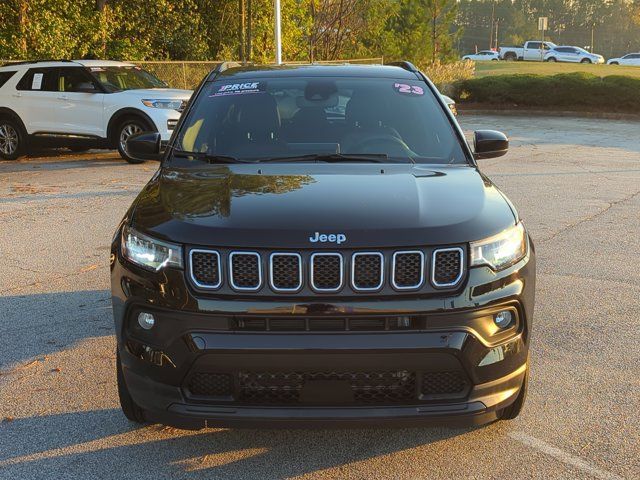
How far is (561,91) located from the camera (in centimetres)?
2728

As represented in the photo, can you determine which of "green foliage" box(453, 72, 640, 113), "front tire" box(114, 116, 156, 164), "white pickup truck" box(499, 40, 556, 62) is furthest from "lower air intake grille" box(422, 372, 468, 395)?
"white pickup truck" box(499, 40, 556, 62)

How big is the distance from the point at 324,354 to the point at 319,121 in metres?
2.07

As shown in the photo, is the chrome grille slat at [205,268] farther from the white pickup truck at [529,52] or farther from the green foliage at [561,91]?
the white pickup truck at [529,52]

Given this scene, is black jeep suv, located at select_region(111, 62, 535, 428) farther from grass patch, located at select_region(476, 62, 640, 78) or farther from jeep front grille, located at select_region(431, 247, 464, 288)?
grass patch, located at select_region(476, 62, 640, 78)

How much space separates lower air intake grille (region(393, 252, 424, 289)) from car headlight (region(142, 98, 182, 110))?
12.3 m

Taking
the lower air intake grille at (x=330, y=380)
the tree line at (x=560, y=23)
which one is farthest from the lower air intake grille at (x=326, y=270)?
the tree line at (x=560, y=23)

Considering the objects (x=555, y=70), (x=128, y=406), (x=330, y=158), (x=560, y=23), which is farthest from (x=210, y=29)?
(x=560, y=23)

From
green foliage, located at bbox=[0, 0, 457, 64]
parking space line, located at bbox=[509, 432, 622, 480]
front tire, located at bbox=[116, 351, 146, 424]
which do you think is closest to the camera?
parking space line, located at bbox=[509, 432, 622, 480]

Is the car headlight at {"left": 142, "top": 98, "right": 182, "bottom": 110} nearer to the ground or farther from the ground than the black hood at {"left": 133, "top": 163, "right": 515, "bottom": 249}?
nearer to the ground

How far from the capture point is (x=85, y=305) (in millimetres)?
6020

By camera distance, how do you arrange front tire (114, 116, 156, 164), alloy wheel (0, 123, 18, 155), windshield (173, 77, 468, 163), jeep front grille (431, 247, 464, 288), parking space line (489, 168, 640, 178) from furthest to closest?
alloy wheel (0, 123, 18, 155)
front tire (114, 116, 156, 164)
parking space line (489, 168, 640, 178)
windshield (173, 77, 468, 163)
jeep front grille (431, 247, 464, 288)

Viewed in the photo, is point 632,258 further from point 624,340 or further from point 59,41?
point 59,41

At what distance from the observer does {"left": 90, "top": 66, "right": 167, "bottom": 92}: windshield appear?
15406mm

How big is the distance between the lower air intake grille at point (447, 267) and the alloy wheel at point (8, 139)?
554 inches
